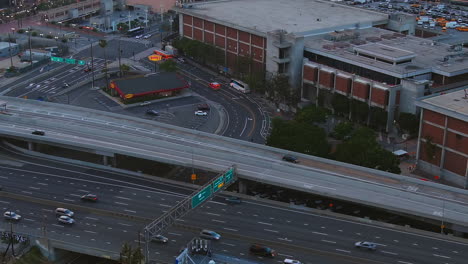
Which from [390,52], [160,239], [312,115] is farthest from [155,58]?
[160,239]

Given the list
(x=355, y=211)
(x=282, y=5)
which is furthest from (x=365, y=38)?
(x=355, y=211)

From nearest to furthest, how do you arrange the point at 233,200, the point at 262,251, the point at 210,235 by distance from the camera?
1. the point at 262,251
2. the point at 210,235
3. the point at 233,200

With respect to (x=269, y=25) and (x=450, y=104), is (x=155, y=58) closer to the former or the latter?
(x=269, y=25)

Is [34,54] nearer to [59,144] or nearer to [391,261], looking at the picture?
[59,144]

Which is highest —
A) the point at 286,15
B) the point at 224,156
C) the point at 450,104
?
the point at 286,15

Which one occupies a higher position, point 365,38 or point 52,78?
point 365,38
